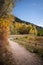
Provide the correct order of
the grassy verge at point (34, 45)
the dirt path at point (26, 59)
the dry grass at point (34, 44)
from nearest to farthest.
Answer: the dirt path at point (26, 59), the grassy verge at point (34, 45), the dry grass at point (34, 44)

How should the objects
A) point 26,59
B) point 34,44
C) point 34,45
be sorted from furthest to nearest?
1. point 34,44
2. point 34,45
3. point 26,59

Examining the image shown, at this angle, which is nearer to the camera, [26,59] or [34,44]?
[26,59]

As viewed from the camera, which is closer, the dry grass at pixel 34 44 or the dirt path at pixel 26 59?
the dirt path at pixel 26 59

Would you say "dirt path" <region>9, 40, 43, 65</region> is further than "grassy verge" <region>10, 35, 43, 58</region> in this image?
No

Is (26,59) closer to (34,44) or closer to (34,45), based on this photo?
(34,45)

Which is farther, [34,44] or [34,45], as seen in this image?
[34,44]

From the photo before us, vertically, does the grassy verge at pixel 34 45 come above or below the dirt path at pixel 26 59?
below

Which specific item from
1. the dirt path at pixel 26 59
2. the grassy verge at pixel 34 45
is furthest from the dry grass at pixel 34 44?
the dirt path at pixel 26 59

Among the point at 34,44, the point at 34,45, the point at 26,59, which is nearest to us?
the point at 26,59

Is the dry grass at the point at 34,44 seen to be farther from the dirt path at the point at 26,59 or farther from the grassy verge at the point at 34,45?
the dirt path at the point at 26,59

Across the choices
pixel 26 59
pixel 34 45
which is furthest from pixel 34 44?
pixel 26 59

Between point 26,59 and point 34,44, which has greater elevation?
point 26,59

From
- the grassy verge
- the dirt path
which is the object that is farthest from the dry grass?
the dirt path

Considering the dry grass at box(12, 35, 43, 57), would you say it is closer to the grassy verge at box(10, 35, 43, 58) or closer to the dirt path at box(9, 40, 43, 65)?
the grassy verge at box(10, 35, 43, 58)
